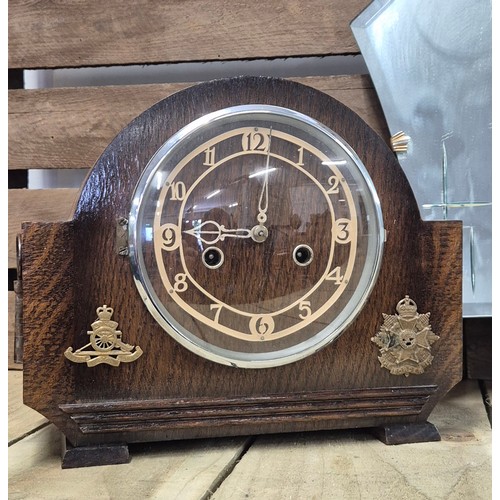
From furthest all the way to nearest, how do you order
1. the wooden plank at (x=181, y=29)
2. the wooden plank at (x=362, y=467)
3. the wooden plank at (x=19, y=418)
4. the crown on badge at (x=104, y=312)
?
the wooden plank at (x=181, y=29) < the wooden plank at (x=19, y=418) < the crown on badge at (x=104, y=312) < the wooden plank at (x=362, y=467)

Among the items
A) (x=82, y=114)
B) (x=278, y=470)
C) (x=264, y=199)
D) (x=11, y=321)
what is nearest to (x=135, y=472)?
(x=278, y=470)

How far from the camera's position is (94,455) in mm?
791

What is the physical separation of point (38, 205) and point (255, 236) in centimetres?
59

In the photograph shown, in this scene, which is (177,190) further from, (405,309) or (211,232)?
(405,309)

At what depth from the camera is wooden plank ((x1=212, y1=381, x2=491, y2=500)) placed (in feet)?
2.28

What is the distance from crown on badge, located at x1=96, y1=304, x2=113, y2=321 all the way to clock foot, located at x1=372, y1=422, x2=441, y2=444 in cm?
42

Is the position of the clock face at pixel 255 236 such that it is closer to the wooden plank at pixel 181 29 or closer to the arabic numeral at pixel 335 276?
the arabic numeral at pixel 335 276

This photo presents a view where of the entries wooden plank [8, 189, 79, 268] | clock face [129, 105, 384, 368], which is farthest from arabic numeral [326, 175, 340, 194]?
wooden plank [8, 189, 79, 268]

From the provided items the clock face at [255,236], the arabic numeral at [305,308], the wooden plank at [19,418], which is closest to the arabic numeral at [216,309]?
the clock face at [255,236]

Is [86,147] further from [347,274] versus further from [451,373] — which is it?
[451,373]

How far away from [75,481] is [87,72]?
33.9 inches

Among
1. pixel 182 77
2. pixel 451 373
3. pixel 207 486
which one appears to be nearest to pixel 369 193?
pixel 451 373

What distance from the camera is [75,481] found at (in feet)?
2.39

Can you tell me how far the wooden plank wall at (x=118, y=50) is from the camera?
1179 millimetres
